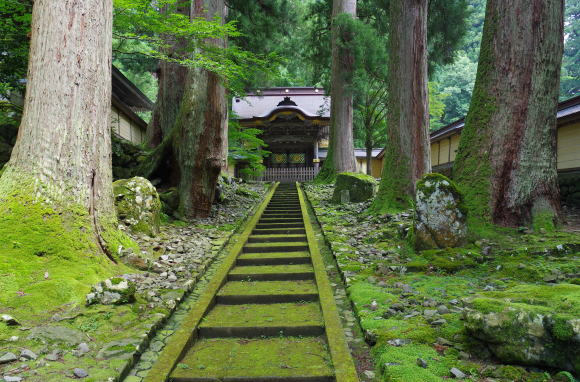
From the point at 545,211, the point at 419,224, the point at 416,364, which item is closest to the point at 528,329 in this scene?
the point at 416,364

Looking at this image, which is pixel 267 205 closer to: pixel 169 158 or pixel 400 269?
pixel 169 158

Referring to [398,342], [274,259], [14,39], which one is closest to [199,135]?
[274,259]

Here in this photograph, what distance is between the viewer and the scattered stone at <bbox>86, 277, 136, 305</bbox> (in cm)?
338

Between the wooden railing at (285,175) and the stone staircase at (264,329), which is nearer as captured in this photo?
the stone staircase at (264,329)

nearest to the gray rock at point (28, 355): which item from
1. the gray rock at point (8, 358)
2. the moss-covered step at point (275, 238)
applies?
the gray rock at point (8, 358)

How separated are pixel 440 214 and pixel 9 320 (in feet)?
15.6

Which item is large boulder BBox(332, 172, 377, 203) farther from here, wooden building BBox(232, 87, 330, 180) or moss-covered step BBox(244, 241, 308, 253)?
wooden building BBox(232, 87, 330, 180)

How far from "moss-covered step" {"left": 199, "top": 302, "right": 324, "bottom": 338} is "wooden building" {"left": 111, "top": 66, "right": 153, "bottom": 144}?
10294 mm

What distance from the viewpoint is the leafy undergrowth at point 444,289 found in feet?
8.09

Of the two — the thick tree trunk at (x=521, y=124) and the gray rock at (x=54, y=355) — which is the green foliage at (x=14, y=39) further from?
the thick tree trunk at (x=521, y=124)

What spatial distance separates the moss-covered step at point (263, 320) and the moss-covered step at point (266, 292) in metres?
0.10

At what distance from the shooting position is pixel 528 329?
7.61ft

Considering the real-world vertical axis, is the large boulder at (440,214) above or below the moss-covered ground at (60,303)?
above

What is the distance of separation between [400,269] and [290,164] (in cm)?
2144
